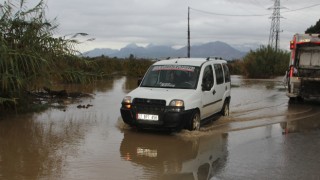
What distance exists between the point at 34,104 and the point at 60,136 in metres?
4.40

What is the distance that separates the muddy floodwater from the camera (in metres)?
7.25

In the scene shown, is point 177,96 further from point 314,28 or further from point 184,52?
point 184,52

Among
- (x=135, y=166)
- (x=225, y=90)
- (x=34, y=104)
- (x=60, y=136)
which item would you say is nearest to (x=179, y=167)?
(x=135, y=166)

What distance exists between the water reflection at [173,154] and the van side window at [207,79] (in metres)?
1.32

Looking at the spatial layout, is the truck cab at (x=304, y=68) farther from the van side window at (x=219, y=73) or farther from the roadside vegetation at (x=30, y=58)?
the roadside vegetation at (x=30, y=58)

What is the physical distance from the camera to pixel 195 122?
10484 millimetres

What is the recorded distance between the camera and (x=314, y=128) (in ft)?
38.8

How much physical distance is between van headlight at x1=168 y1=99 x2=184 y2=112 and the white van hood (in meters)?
0.09

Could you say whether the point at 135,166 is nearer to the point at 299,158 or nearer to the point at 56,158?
the point at 56,158

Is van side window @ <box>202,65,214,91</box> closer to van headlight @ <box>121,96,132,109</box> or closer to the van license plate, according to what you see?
the van license plate

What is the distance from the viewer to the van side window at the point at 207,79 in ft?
36.2

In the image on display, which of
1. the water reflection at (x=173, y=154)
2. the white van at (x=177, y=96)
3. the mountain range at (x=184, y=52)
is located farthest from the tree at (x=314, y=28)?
the water reflection at (x=173, y=154)

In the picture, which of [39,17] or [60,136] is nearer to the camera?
[60,136]

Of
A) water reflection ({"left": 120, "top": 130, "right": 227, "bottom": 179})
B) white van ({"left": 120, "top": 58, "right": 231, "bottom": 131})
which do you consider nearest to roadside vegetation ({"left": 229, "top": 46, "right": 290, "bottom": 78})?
white van ({"left": 120, "top": 58, "right": 231, "bottom": 131})
